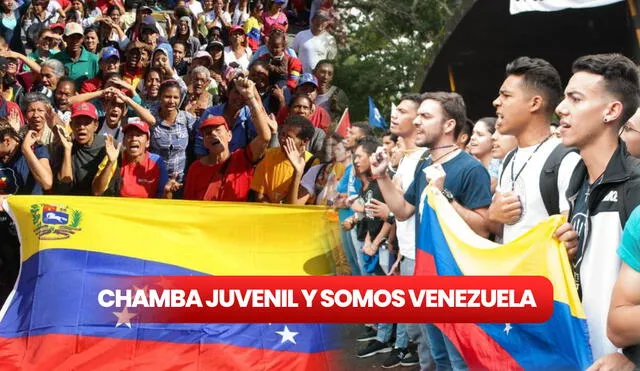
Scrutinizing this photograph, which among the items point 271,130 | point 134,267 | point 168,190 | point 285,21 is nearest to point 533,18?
point 285,21

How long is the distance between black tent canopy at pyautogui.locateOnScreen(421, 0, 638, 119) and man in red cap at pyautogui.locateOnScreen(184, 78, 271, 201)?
6.20 ft

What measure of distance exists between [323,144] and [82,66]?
396 cm

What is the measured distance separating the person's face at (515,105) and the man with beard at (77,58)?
19.1 ft

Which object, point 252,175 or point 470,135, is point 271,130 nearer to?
point 252,175

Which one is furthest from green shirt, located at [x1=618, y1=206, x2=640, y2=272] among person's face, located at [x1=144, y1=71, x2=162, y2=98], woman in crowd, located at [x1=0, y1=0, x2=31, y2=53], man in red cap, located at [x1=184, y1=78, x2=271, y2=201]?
woman in crowd, located at [x1=0, y1=0, x2=31, y2=53]

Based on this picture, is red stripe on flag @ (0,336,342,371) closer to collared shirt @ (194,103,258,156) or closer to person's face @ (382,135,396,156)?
person's face @ (382,135,396,156)

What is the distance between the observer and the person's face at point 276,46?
789cm

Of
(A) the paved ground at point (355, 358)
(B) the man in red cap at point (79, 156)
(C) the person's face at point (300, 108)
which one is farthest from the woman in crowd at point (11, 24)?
(A) the paved ground at point (355, 358)

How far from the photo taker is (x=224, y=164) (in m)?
6.11

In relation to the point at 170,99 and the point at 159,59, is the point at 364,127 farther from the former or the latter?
the point at 159,59

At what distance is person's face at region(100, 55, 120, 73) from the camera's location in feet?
29.7

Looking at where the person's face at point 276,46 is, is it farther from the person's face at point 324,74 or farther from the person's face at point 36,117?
the person's face at point 36,117

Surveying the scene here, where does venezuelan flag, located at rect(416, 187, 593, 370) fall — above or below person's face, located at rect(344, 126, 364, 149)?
below

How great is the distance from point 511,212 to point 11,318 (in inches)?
108
